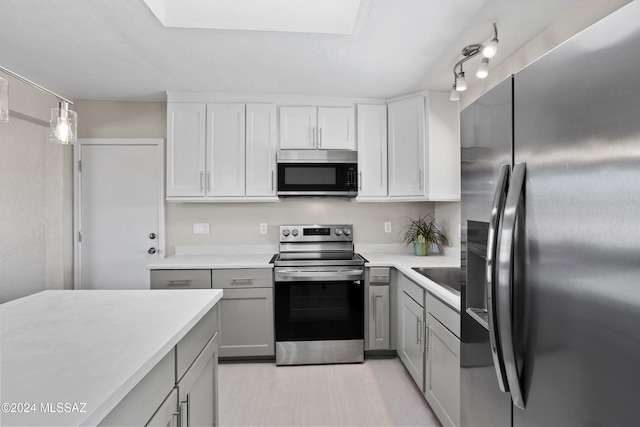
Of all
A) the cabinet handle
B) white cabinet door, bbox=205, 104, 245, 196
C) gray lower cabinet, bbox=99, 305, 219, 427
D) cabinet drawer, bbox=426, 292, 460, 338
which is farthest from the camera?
white cabinet door, bbox=205, 104, 245, 196

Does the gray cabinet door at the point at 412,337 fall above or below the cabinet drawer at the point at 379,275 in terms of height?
below

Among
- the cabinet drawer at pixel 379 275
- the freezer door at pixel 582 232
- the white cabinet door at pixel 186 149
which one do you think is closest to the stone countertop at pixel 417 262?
the cabinet drawer at pixel 379 275

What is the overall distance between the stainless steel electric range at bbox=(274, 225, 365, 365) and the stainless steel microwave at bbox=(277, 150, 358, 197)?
64cm

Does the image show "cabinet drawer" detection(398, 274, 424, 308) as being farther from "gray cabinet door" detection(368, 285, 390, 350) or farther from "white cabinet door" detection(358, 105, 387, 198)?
"white cabinet door" detection(358, 105, 387, 198)

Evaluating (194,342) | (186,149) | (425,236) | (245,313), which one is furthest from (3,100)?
(425,236)

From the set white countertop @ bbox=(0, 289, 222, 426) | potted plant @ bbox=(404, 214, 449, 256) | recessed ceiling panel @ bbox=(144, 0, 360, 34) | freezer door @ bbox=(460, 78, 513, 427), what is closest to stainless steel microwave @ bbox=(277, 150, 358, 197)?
potted plant @ bbox=(404, 214, 449, 256)

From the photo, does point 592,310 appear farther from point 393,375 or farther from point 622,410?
point 393,375

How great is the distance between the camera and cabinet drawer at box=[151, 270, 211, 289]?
2596mm

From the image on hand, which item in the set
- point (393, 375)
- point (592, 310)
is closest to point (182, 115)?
point (393, 375)

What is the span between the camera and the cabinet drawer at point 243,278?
2.63 m

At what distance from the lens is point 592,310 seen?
0.56 meters

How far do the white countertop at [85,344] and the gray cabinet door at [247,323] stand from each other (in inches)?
46.5

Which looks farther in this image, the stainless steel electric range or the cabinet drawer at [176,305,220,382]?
the stainless steel electric range

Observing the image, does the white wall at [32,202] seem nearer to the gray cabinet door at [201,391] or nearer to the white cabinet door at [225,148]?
the white cabinet door at [225,148]
